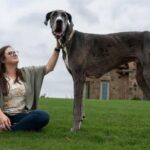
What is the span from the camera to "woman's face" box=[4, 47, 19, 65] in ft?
32.0

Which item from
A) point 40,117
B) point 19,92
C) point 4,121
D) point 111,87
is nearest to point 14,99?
point 19,92

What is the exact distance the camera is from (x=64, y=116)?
12977mm

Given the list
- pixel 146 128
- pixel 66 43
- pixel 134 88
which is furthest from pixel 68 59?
pixel 134 88

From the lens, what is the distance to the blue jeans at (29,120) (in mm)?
9719

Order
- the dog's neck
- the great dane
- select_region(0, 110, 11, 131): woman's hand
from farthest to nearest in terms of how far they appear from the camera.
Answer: the dog's neck
the great dane
select_region(0, 110, 11, 131): woman's hand

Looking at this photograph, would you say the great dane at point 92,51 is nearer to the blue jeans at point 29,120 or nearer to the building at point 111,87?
the blue jeans at point 29,120

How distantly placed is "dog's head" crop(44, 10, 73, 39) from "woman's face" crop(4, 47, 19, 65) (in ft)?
2.69

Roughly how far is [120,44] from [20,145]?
2956mm

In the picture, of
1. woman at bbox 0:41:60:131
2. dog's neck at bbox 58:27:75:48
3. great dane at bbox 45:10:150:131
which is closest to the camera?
woman at bbox 0:41:60:131

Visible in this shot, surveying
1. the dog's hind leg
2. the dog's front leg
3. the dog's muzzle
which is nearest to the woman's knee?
the dog's front leg

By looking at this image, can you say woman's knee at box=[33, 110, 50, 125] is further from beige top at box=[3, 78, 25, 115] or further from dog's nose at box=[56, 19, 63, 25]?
dog's nose at box=[56, 19, 63, 25]

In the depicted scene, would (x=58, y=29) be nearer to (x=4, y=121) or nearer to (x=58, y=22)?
(x=58, y=22)

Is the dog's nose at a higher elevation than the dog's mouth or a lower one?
higher

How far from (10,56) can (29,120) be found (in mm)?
1213
